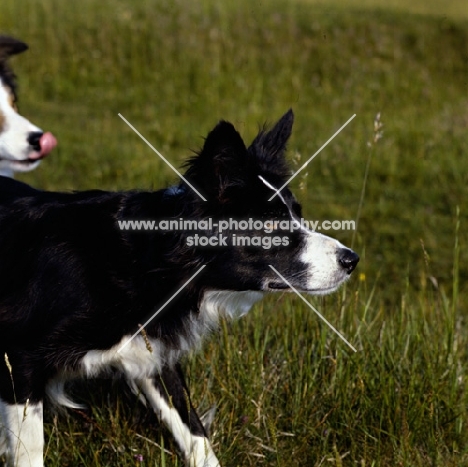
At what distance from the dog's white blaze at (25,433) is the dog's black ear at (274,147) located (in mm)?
1276

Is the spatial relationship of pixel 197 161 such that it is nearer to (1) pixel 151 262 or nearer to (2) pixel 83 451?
(1) pixel 151 262

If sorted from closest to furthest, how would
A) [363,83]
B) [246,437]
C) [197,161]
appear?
[197,161] < [246,437] < [363,83]

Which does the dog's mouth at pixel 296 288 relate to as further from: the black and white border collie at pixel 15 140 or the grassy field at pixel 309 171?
the black and white border collie at pixel 15 140

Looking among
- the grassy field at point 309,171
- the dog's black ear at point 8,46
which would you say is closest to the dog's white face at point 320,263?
the grassy field at point 309,171

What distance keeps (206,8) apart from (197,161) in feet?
31.5

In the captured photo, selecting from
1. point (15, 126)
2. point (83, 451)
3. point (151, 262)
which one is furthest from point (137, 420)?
point (15, 126)

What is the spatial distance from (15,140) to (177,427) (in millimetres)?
2380

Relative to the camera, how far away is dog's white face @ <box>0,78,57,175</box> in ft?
16.7

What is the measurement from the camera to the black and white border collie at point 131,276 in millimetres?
3107

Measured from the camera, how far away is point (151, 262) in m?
3.17

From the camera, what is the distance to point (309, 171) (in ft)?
26.5

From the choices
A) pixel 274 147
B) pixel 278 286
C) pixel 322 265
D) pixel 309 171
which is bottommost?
pixel 309 171

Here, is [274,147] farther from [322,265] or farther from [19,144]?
[19,144]

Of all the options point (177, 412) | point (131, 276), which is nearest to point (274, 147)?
point (131, 276)
